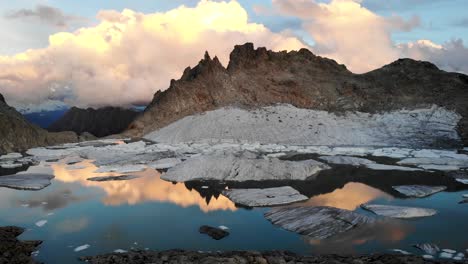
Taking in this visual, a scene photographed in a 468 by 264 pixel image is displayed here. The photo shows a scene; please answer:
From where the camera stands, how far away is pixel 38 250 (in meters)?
12.9

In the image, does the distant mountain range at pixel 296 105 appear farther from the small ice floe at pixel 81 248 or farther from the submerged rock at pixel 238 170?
the small ice floe at pixel 81 248

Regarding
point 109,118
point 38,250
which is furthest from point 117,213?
point 109,118

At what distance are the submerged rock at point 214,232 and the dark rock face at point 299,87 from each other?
54012mm

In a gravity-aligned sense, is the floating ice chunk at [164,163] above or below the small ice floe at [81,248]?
above

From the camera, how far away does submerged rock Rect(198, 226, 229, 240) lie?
14189mm

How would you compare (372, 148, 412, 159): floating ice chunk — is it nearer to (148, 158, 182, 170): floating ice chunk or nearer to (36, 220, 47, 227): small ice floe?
(148, 158, 182, 170): floating ice chunk

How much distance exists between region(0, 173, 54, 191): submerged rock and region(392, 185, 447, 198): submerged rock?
2177 cm

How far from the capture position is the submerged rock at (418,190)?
2119 centimetres

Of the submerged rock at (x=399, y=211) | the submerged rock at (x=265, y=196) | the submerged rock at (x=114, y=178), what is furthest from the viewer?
the submerged rock at (x=114, y=178)

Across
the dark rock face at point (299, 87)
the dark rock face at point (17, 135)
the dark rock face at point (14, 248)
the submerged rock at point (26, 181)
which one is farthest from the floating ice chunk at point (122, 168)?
the dark rock face at point (299, 87)

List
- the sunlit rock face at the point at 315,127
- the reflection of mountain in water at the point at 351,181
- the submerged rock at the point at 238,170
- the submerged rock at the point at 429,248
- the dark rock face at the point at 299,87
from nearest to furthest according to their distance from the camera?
the submerged rock at the point at 429,248 < the reflection of mountain in water at the point at 351,181 < the submerged rock at the point at 238,170 < the sunlit rock face at the point at 315,127 < the dark rock face at the point at 299,87

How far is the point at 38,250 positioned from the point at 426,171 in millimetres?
26458

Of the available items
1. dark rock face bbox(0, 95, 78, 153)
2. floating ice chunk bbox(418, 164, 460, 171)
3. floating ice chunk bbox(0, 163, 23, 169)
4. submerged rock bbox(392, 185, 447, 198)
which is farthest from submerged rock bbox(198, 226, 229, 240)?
dark rock face bbox(0, 95, 78, 153)

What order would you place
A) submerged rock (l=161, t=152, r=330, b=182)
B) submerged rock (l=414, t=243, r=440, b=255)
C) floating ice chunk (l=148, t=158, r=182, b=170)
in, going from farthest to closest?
floating ice chunk (l=148, t=158, r=182, b=170)
submerged rock (l=161, t=152, r=330, b=182)
submerged rock (l=414, t=243, r=440, b=255)
